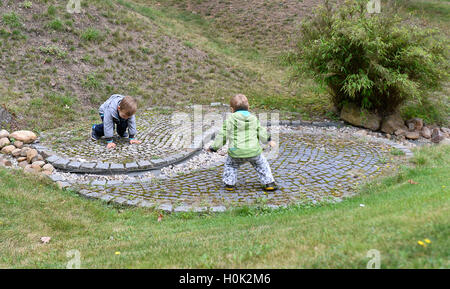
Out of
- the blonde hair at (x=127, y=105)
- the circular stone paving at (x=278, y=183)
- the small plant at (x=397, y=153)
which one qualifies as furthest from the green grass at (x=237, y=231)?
the blonde hair at (x=127, y=105)

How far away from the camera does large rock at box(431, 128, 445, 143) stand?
32.9 feet

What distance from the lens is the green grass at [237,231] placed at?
284cm

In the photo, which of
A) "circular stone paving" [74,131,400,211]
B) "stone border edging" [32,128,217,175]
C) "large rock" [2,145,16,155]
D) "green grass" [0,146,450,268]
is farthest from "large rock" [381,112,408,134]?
"large rock" [2,145,16,155]

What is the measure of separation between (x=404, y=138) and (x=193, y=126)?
18.9 feet

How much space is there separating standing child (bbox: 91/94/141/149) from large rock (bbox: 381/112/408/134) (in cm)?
679

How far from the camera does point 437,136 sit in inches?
398

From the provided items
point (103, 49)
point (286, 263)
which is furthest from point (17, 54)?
point (286, 263)

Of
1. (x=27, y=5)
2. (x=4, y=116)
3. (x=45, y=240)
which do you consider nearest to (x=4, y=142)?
(x=4, y=116)

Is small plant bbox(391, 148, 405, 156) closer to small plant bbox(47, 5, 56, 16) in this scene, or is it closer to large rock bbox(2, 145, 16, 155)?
large rock bbox(2, 145, 16, 155)

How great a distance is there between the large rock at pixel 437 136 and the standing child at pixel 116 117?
7.86m

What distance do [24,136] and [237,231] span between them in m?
5.55

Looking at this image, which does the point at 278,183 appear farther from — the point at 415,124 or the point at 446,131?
the point at 446,131
